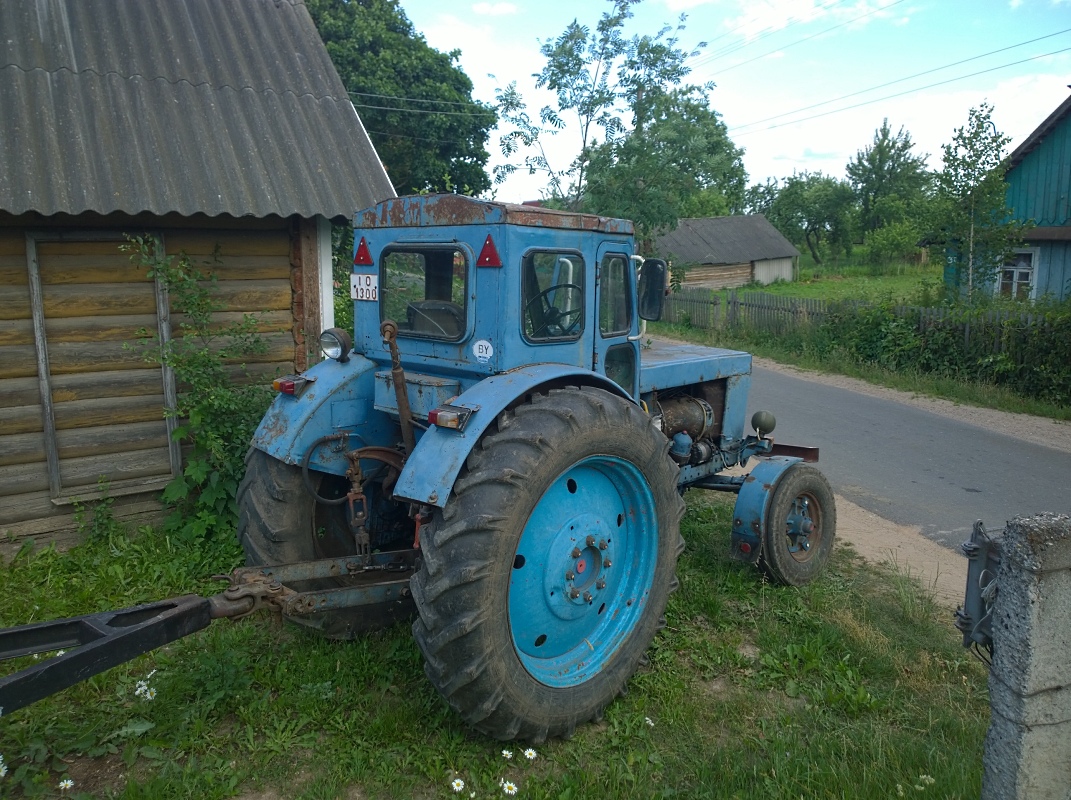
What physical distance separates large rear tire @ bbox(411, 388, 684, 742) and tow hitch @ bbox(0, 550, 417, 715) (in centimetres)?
51

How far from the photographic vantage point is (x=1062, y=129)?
1650cm

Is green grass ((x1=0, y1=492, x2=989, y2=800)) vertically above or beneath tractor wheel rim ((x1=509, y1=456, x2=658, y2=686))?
beneath

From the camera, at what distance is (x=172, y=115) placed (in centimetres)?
601

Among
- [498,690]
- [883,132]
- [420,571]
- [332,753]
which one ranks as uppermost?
[883,132]

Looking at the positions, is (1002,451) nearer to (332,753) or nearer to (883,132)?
(332,753)

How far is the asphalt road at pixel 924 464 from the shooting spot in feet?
24.6

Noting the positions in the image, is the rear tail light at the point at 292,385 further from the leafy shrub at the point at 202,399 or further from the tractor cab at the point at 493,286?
the leafy shrub at the point at 202,399

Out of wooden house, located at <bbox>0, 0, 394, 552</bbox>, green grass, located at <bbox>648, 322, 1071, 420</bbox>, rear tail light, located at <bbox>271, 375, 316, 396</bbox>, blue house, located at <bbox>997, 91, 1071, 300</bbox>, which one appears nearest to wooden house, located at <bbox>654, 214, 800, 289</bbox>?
green grass, located at <bbox>648, 322, 1071, 420</bbox>

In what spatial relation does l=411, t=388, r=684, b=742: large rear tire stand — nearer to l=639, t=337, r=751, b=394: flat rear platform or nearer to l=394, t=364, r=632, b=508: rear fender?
l=394, t=364, r=632, b=508: rear fender

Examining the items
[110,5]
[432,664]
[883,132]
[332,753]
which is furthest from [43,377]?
[883,132]

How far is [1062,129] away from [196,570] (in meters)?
18.5

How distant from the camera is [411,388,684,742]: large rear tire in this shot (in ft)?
10.5

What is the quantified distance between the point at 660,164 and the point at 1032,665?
8279 mm

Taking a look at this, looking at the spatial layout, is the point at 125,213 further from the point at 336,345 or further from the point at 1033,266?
the point at 1033,266
